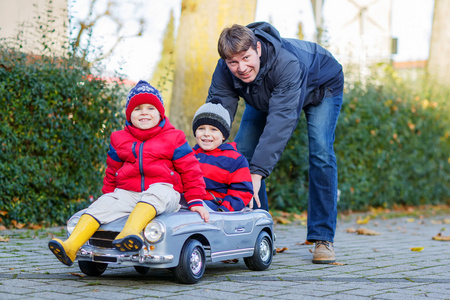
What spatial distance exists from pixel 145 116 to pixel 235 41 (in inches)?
32.0

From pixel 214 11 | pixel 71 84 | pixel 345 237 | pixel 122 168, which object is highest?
pixel 214 11

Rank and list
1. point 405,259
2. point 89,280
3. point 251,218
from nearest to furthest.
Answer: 1. point 89,280
2. point 251,218
3. point 405,259

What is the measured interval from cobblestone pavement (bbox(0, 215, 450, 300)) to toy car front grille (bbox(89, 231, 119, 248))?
236 mm

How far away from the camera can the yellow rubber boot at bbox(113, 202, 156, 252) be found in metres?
3.36

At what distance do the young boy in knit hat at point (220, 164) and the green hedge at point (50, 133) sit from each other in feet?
8.42

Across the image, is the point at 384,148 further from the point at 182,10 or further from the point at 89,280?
the point at 89,280

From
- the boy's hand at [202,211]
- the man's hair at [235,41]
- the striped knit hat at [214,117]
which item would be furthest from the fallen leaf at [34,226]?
the man's hair at [235,41]

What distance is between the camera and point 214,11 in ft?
25.8

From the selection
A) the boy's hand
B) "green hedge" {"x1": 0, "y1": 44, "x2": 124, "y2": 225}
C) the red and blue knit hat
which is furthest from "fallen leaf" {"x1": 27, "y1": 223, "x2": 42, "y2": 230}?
the boy's hand

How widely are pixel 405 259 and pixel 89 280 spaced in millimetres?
2632

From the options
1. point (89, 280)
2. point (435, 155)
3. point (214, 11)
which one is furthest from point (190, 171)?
point (435, 155)

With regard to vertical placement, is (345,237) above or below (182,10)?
below

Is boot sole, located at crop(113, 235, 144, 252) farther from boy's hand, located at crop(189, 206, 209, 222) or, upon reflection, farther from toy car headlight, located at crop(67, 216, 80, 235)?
boy's hand, located at crop(189, 206, 209, 222)

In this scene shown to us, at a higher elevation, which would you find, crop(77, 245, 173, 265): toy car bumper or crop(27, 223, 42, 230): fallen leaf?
crop(77, 245, 173, 265): toy car bumper
